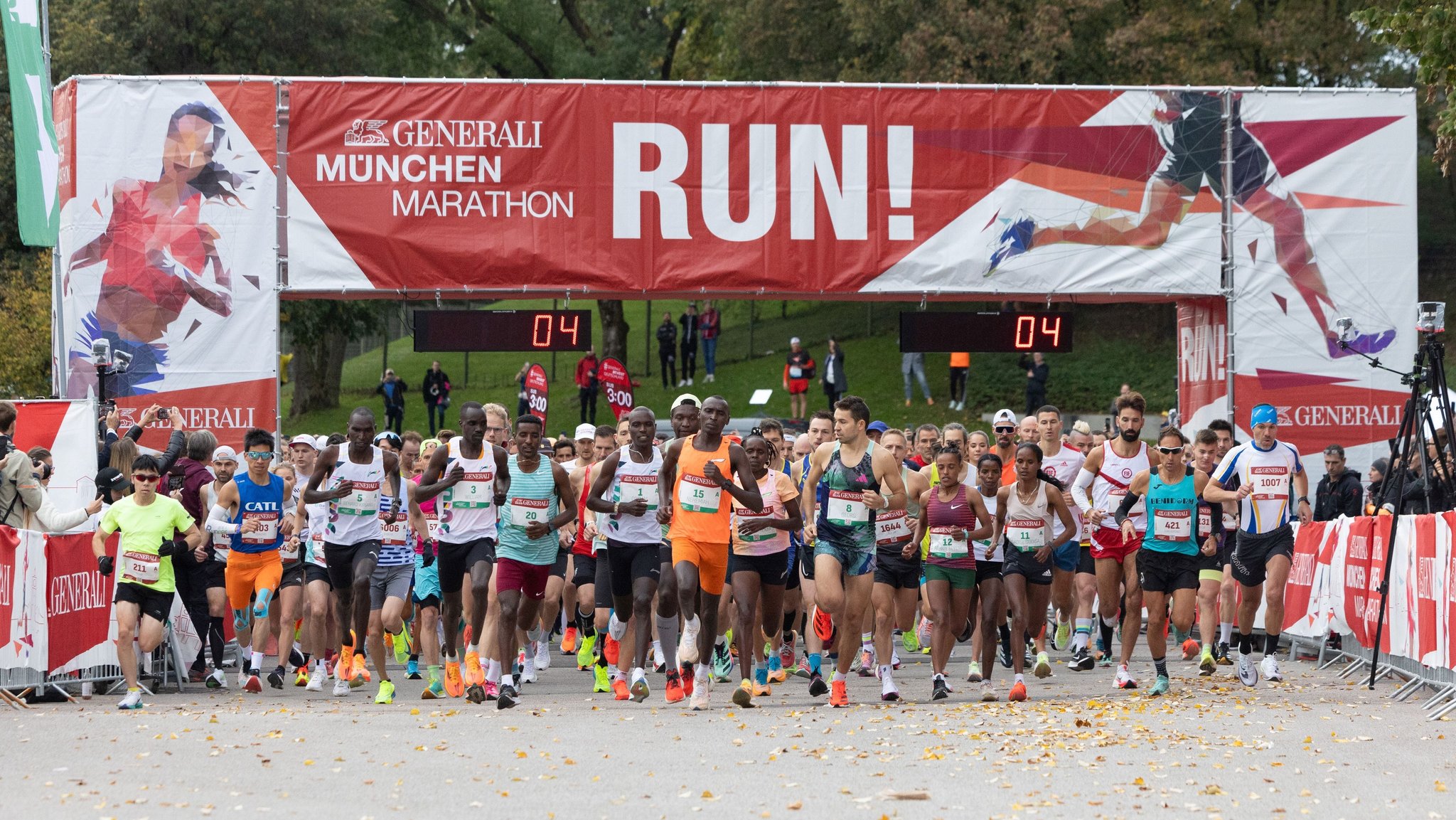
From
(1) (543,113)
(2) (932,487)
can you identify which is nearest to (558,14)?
(1) (543,113)

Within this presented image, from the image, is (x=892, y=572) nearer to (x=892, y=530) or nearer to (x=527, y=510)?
(x=892, y=530)

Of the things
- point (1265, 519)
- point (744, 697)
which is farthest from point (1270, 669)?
point (744, 697)

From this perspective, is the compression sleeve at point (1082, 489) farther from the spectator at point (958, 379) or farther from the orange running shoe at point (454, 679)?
the spectator at point (958, 379)

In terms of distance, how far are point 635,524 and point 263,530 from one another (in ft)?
10.5

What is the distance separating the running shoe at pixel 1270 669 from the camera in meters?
13.8

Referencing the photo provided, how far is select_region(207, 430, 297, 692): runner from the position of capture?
14.0 m

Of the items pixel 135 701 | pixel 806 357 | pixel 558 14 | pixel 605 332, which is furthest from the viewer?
pixel 558 14

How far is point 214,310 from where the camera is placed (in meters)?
20.4

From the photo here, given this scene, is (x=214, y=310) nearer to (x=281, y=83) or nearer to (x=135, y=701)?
(x=281, y=83)

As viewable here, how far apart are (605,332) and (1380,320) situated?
19.7 m

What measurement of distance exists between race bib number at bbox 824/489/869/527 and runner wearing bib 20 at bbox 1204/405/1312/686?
3.20m

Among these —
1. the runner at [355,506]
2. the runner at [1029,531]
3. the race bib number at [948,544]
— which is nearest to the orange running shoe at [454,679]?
the runner at [355,506]

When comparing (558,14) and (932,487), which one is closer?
(932,487)

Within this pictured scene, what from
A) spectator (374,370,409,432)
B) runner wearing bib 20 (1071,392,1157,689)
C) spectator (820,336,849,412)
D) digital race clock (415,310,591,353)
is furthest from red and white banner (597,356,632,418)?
spectator (374,370,409,432)
